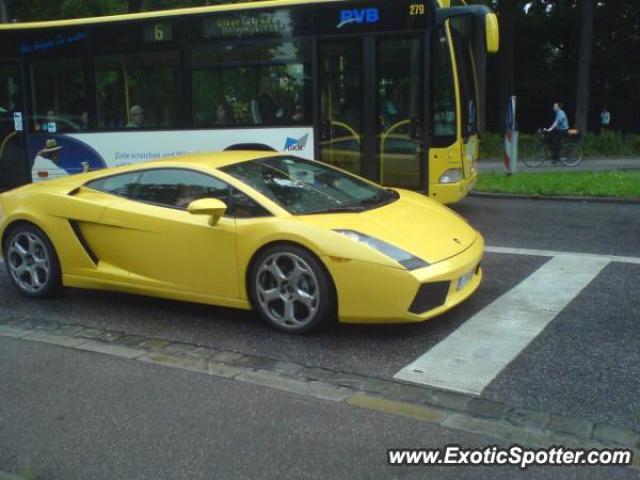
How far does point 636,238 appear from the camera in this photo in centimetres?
866

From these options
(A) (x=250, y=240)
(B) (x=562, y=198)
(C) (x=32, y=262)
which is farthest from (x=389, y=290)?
(B) (x=562, y=198)

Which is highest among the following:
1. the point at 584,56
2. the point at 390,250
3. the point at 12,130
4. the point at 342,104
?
the point at 584,56

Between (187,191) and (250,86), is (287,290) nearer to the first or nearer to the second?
(187,191)

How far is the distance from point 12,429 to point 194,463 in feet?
3.75

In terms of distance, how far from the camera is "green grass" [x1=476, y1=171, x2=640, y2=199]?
12.4 m

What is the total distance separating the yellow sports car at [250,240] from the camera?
502 cm

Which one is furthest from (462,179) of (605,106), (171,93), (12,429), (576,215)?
(605,106)

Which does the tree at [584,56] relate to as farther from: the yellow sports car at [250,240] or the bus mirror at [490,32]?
the yellow sports car at [250,240]

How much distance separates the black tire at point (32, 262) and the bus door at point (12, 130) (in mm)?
6222

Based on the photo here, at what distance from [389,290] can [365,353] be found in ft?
1.51

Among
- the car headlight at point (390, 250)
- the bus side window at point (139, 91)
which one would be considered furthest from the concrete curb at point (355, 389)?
the bus side window at point (139, 91)

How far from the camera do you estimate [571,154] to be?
20.1 m

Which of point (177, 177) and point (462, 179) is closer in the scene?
point (177, 177)

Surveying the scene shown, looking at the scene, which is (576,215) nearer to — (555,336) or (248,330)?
(555,336)
